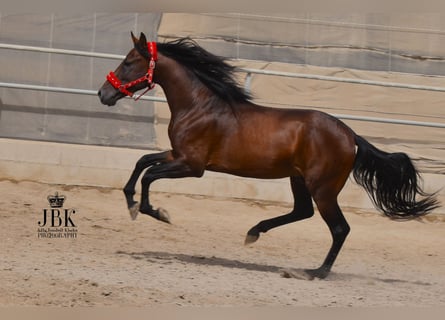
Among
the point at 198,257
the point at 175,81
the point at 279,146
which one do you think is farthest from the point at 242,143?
the point at 198,257

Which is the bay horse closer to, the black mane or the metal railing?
the black mane

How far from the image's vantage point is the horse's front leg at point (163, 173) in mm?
6137

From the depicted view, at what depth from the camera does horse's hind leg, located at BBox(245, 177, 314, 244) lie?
662cm

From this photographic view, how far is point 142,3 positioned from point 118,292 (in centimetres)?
491

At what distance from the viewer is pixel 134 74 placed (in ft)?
21.4

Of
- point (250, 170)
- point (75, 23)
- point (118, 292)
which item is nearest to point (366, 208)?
point (250, 170)

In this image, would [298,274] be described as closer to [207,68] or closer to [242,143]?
[242,143]

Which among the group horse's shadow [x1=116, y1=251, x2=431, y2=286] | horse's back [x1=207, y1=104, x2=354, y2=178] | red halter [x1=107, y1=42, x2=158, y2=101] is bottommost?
horse's shadow [x1=116, y1=251, x2=431, y2=286]

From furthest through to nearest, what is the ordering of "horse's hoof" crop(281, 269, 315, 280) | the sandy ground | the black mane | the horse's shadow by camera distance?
the black mane
the horse's shadow
"horse's hoof" crop(281, 269, 315, 280)
the sandy ground

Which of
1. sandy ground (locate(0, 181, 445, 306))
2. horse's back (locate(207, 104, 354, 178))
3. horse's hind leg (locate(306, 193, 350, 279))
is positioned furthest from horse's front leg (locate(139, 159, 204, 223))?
horse's hind leg (locate(306, 193, 350, 279))

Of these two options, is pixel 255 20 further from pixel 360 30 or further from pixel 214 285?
pixel 214 285

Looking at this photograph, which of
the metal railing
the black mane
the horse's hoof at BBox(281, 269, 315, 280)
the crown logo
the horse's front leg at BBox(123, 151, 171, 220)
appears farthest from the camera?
the metal railing

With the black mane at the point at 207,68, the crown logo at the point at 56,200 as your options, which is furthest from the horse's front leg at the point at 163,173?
the crown logo at the point at 56,200

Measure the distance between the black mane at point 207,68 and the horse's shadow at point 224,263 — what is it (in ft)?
4.35
